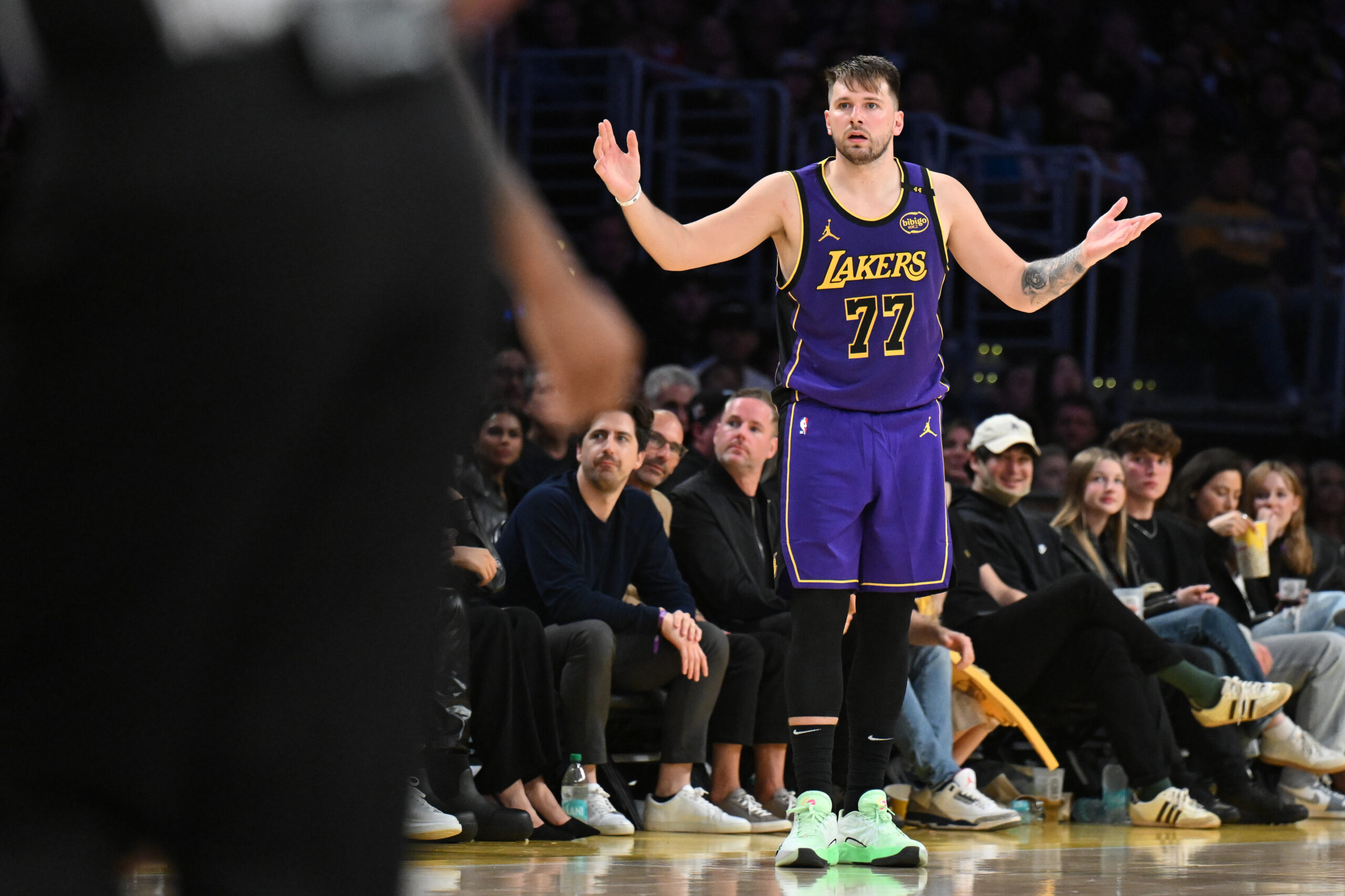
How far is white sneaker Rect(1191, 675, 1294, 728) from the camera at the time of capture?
257 inches

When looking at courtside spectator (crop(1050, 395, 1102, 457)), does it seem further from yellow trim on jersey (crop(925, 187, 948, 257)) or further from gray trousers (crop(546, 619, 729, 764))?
yellow trim on jersey (crop(925, 187, 948, 257))

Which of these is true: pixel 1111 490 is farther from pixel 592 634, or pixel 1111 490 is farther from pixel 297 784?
pixel 297 784

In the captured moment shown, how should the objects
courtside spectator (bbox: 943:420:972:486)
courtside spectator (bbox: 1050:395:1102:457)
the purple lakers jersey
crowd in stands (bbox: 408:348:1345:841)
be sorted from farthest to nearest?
1. courtside spectator (bbox: 1050:395:1102:457)
2. courtside spectator (bbox: 943:420:972:486)
3. crowd in stands (bbox: 408:348:1345:841)
4. the purple lakers jersey

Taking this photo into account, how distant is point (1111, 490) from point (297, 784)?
21.0 feet

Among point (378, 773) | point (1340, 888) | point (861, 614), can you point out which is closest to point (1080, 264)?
point (861, 614)

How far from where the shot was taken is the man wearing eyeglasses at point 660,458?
6414mm

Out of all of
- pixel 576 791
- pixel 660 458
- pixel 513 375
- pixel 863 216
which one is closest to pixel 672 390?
pixel 513 375

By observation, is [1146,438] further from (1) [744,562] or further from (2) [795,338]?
(2) [795,338]

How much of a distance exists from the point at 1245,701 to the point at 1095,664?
0.63m

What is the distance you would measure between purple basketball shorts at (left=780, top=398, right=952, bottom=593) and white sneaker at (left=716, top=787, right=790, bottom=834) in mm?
1538

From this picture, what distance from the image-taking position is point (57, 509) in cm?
97

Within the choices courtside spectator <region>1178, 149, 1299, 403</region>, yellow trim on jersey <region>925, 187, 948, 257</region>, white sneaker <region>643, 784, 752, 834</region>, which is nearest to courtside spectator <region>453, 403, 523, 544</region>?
white sneaker <region>643, 784, 752, 834</region>

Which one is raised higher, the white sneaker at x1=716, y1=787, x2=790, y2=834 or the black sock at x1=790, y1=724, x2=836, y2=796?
the black sock at x1=790, y1=724, x2=836, y2=796

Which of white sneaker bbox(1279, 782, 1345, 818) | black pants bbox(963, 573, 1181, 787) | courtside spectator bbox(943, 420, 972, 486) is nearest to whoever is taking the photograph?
black pants bbox(963, 573, 1181, 787)
